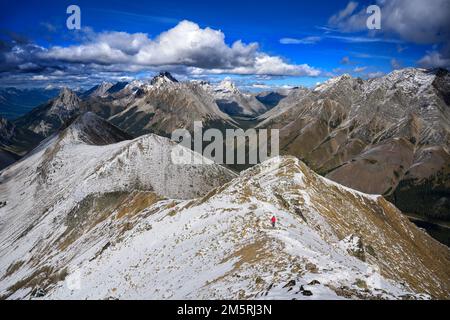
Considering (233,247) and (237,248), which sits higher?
(237,248)

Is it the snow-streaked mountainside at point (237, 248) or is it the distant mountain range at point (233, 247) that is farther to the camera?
the distant mountain range at point (233, 247)

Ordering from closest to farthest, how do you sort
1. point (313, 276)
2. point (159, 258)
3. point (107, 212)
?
point (313, 276)
point (159, 258)
point (107, 212)

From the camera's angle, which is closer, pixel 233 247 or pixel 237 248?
pixel 237 248

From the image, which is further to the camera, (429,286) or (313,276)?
(429,286)

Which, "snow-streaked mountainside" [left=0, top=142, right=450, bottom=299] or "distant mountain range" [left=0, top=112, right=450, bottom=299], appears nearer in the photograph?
"snow-streaked mountainside" [left=0, top=142, right=450, bottom=299]
